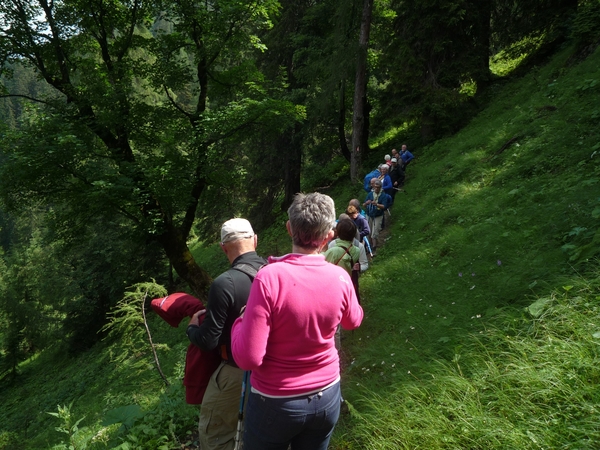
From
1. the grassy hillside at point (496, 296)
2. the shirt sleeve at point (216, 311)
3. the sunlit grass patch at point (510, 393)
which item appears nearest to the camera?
the sunlit grass patch at point (510, 393)

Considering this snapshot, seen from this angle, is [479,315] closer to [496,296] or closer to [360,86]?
[496,296]

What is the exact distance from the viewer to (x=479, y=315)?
4.48m

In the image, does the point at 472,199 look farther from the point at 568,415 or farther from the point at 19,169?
the point at 19,169

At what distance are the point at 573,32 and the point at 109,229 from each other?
18.7m

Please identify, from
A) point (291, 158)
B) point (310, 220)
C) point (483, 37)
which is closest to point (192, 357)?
point (310, 220)

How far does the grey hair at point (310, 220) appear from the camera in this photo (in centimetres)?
194

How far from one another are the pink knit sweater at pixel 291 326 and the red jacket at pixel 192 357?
31.9 inches

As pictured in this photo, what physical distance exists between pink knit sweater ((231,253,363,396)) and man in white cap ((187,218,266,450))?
17.8 inches

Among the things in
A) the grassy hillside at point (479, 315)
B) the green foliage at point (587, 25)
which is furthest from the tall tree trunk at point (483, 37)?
the green foliage at point (587, 25)

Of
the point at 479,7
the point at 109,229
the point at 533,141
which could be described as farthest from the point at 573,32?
the point at 109,229

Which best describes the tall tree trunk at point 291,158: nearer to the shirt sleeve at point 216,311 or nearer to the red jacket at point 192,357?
the red jacket at point 192,357

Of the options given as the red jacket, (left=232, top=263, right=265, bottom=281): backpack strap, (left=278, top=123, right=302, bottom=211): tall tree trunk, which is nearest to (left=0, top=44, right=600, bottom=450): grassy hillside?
the red jacket

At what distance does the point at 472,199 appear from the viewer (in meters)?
8.35

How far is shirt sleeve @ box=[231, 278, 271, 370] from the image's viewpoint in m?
1.72
